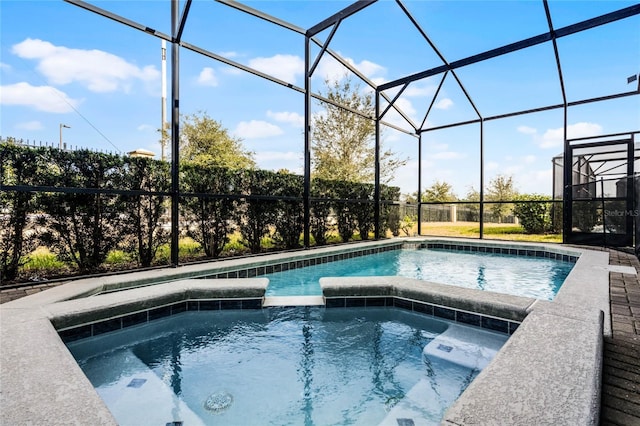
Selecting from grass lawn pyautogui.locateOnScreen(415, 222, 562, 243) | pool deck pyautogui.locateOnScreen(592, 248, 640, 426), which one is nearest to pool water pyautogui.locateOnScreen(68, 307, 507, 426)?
pool deck pyautogui.locateOnScreen(592, 248, 640, 426)

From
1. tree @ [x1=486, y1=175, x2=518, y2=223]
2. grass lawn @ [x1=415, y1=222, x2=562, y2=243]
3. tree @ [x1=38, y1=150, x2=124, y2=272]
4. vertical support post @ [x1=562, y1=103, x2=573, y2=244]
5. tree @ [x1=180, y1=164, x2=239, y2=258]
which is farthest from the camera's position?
tree @ [x1=486, y1=175, x2=518, y2=223]

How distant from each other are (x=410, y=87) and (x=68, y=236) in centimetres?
870

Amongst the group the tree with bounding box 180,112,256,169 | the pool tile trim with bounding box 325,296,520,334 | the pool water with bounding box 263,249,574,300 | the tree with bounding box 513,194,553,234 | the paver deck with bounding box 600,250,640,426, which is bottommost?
the pool water with bounding box 263,249,574,300

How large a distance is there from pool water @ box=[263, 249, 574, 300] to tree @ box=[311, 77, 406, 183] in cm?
765

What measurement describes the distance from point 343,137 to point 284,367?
1410cm

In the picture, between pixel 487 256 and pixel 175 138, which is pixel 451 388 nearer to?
pixel 175 138

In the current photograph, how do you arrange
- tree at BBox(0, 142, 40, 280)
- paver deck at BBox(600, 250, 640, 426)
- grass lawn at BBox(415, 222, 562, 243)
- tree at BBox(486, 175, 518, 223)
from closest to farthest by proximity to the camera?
paver deck at BBox(600, 250, 640, 426) < tree at BBox(0, 142, 40, 280) < grass lawn at BBox(415, 222, 562, 243) < tree at BBox(486, 175, 518, 223)

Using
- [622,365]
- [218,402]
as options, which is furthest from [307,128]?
[622,365]

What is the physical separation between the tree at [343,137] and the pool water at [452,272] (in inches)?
301

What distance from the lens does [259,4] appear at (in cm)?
620

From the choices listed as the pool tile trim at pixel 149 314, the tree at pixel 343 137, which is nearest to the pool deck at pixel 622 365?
the pool tile trim at pixel 149 314

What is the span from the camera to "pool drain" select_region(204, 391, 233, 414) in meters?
2.02

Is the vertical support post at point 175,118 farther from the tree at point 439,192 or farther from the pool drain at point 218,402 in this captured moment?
the tree at point 439,192

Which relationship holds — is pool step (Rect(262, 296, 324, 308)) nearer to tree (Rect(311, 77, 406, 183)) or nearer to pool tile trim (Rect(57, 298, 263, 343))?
pool tile trim (Rect(57, 298, 263, 343))
